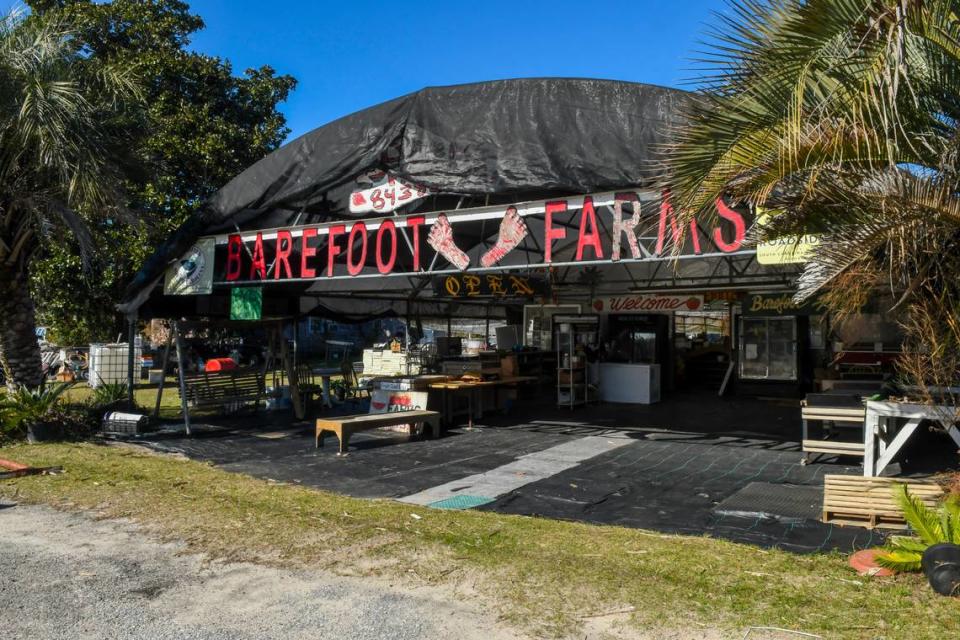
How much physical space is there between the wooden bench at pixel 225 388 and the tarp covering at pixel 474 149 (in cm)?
245

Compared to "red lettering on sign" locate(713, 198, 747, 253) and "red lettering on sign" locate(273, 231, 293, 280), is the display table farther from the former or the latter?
"red lettering on sign" locate(713, 198, 747, 253)

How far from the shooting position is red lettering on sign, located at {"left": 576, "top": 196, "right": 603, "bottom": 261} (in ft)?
28.5

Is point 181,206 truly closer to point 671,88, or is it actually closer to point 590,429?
point 590,429

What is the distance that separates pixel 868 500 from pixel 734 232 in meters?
2.95

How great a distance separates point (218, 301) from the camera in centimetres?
1414

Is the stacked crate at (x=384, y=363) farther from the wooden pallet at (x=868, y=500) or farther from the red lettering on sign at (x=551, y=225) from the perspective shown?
the wooden pallet at (x=868, y=500)

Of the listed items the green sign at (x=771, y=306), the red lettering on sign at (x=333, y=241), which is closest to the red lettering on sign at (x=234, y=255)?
the red lettering on sign at (x=333, y=241)

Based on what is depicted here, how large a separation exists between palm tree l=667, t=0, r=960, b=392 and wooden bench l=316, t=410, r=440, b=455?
6.34m

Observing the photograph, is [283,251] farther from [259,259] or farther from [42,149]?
[42,149]

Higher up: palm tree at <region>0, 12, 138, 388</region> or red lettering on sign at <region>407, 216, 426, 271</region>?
palm tree at <region>0, 12, 138, 388</region>

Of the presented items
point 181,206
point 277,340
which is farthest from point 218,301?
point 181,206

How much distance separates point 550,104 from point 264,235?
16.5 feet

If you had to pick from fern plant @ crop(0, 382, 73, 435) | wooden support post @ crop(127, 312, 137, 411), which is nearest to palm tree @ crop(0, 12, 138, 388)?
fern plant @ crop(0, 382, 73, 435)

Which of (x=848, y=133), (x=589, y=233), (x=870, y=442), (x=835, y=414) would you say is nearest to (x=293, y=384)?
(x=589, y=233)
